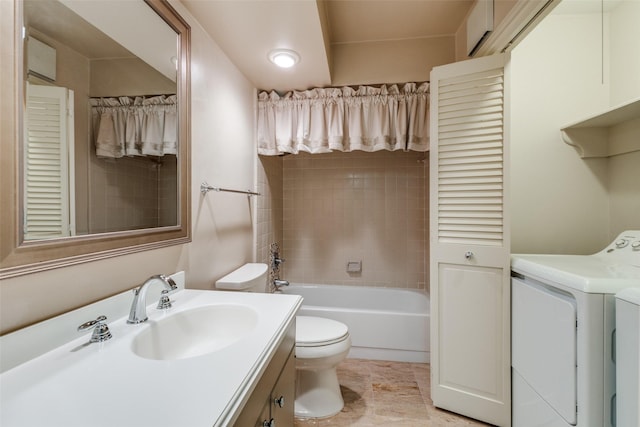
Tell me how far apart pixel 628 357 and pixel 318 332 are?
1.32 metres

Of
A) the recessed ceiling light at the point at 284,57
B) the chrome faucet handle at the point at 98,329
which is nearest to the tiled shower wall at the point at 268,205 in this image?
the recessed ceiling light at the point at 284,57

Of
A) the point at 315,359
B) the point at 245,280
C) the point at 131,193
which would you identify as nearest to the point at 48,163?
the point at 131,193

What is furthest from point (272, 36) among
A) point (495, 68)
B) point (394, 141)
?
point (495, 68)

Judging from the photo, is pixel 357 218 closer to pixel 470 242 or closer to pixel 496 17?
pixel 470 242

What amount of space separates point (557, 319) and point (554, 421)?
0.44 metres

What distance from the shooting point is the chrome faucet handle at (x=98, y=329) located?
777mm

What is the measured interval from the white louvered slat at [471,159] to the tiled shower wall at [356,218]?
107 centimetres

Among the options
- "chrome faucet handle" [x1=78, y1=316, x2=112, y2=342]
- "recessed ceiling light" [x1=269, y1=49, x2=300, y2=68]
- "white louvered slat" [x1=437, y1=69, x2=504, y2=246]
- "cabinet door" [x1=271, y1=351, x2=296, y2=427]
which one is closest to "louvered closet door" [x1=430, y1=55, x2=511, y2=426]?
"white louvered slat" [x1=437, y1=69, x2=504, y2=246]

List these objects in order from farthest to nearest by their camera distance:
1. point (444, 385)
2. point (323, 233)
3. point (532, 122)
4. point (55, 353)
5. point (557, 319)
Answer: point (323, 233)
point (532, 122)
point (444, 385)
point (557, 319)
point (55, 353)

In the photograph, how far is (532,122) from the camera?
1820mm

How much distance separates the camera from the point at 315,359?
1589mm

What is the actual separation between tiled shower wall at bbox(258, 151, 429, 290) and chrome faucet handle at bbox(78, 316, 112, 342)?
192cm

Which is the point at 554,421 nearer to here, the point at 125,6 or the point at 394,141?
the point at 394,141

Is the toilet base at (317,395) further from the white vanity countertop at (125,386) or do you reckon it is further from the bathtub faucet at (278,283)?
the white vanity countertop at (125,386)
